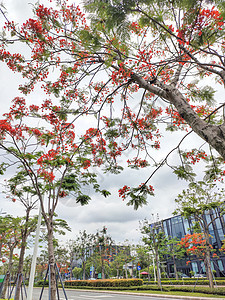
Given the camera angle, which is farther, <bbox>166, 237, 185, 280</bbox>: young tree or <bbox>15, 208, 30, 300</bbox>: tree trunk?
<bbox>166, 237, 185, 280</bbox>: young tree

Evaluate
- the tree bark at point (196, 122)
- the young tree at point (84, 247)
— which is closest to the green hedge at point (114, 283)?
the young tree at point (84, 247)

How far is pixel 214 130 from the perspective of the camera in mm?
2254

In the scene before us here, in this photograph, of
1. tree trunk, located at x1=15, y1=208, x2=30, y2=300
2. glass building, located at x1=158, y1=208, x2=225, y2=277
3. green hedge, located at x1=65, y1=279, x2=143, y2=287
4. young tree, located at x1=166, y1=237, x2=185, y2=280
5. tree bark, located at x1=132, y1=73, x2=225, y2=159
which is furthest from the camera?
young tree, located at x1=166, y1=237, x2=185, y2=280

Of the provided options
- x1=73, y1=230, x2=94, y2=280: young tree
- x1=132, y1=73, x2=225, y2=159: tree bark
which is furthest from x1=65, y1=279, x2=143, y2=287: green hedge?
x1=132, y1=73, x2=225, y2=159: tree bark

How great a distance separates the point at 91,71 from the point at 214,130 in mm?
2382

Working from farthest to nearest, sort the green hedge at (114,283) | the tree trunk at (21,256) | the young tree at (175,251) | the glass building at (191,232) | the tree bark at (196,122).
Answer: the young tree at (175,251) → the glass building at (191,232) → the green hedge at (114,283) → the tree trunk at (21,256) → the tree bark at (196,122)

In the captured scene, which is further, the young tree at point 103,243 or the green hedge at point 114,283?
the young tree at point 103,243

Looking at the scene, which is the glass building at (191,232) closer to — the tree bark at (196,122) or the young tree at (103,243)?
the young tree at (103,243)

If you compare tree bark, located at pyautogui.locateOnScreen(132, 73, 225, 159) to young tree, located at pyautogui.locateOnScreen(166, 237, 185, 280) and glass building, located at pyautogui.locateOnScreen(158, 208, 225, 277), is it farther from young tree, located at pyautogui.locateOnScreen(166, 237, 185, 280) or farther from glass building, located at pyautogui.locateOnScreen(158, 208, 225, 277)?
young tree, located at pyautogui.locateOnScreen(166, 237, 185, 280)

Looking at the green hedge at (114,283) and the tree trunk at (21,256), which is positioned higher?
the tree trunk at (21,256)

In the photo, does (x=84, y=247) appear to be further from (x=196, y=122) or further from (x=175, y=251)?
(x=196, y=122)

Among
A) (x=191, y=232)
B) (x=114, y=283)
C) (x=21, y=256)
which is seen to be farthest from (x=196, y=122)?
(x=191, y=232)

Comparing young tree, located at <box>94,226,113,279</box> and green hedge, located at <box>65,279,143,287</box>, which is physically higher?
young tree, located at <box>94,226,113,279</box>

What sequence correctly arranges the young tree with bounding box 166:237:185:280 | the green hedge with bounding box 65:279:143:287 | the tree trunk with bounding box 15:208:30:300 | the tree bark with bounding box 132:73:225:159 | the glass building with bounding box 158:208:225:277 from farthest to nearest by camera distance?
the young tree with bounding box 166:237:185:280 < the glass building with bounding box 158:208:225:277 < the green hedge with bounding box 65:279:143:287 < the tree trunk with bounding box 15:208:30:300 < the tree bark with bounding box 132:73:225:159
